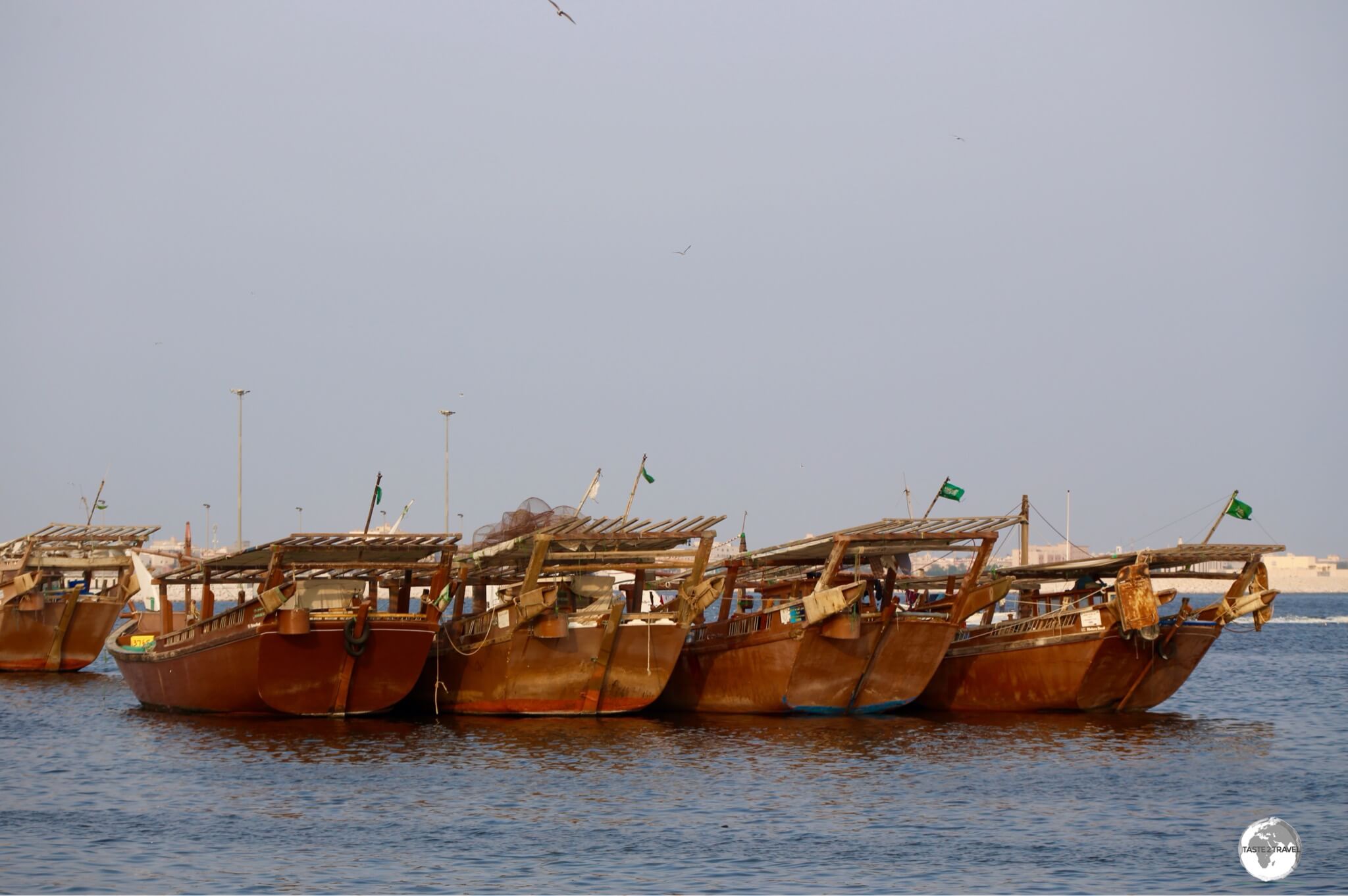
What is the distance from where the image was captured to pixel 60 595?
175 feet

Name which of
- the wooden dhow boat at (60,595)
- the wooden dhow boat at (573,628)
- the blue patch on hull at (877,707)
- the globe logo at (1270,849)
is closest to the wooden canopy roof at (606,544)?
the wooden dhow boat at (573,628)

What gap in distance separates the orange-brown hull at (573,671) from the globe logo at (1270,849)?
15.2 m

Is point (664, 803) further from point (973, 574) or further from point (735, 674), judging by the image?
point (973, 574)

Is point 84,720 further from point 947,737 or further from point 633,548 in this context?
point 947,737

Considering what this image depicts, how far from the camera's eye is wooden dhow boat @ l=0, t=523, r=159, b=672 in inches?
2041

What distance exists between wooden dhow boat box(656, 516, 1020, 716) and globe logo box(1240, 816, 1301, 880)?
12.1m

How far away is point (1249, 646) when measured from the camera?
90.1m

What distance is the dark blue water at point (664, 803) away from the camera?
814 inches

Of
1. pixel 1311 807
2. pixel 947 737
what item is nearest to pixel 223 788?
pixel 947 737

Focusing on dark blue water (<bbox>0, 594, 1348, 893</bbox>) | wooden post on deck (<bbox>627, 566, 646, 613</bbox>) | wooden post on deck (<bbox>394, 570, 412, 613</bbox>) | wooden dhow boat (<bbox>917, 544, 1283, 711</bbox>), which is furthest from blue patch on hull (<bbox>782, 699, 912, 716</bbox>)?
wooden post on deck (<bbox>394, 570, 412, 613</bbox>)

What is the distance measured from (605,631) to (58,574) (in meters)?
27.1

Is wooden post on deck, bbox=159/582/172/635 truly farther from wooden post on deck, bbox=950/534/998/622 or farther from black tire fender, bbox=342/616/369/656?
wooden post on deck, bbox=950/534/998/622

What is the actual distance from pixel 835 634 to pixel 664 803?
1084 cm

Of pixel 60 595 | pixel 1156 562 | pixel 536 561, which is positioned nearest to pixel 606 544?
pixel 536 561
